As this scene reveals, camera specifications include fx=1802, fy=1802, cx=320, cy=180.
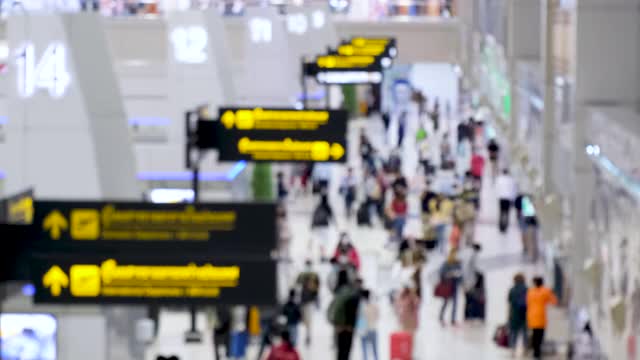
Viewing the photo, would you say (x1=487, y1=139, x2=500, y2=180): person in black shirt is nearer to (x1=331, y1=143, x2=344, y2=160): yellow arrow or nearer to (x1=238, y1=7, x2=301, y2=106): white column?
(x1=238, y1=7, x2=301, y2=106): white column

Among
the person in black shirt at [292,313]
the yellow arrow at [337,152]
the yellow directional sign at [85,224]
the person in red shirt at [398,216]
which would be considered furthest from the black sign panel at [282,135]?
the person in red shirt at [398,216]

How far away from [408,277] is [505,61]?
19.2m

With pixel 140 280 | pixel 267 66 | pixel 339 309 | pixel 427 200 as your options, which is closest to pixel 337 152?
pixel 339 309

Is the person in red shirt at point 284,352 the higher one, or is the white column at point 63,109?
the white column at point 63,109

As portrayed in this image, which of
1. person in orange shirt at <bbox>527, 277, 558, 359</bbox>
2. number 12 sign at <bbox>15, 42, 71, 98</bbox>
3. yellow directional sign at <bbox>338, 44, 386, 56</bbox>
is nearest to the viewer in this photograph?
number 12 sign at <bbox>15, 42, 71, 98</bbox>

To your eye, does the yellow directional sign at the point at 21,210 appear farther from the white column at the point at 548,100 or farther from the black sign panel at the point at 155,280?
the white column at the point at 548,100

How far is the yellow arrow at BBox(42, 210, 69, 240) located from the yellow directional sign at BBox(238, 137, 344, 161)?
6.93 meters

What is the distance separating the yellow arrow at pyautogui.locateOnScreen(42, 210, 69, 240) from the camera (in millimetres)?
12547

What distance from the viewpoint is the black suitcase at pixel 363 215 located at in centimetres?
3391

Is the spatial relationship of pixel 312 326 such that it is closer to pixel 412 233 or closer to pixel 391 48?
pixel 412 233

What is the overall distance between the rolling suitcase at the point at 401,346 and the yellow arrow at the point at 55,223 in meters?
8.77

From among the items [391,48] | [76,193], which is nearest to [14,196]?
[76,193]

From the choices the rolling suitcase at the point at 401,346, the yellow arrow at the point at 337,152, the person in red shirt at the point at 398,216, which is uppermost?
the yellow arrow at the point at 337,152

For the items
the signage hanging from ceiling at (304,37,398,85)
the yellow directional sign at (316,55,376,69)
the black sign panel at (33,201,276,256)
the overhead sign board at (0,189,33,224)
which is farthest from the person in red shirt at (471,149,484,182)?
the black sign panel at (33,201,276,256)
